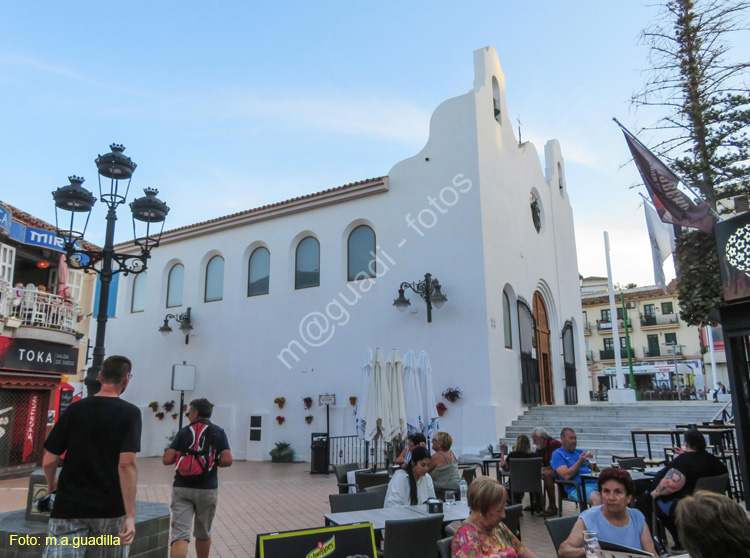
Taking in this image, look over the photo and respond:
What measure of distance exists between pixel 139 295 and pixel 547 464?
18.4 meters

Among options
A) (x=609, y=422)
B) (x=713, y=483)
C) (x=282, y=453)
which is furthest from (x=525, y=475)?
(x=282, y=453)

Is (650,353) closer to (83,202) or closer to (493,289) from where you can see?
(493,289)

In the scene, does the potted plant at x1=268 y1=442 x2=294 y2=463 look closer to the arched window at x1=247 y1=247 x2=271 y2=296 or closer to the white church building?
the white church building

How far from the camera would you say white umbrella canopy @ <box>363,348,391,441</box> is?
10492 millimetres

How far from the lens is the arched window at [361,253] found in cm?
1692

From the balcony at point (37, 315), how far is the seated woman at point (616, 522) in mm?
13735

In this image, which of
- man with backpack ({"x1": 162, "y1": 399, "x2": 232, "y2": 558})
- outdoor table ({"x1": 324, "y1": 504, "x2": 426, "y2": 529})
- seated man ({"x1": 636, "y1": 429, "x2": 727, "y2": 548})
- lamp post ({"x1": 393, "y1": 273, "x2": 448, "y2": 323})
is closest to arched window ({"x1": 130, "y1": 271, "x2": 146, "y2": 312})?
lamp post ({"x1": 393, "y1": 273, "x2": 448, "y2": 323})

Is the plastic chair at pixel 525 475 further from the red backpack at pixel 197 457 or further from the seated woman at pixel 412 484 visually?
the red backpack at pixel 197 457

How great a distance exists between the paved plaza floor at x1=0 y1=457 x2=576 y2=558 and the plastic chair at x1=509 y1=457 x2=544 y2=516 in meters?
0.47

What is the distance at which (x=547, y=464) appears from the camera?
8477mm

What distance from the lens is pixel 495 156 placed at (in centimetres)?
1688

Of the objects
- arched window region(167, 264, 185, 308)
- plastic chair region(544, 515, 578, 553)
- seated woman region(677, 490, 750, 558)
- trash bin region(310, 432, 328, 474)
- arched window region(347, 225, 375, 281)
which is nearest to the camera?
seated woman region(677, 490, 750, 558)

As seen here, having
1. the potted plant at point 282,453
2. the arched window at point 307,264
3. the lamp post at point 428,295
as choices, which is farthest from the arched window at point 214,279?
the lamp post at point 428,295

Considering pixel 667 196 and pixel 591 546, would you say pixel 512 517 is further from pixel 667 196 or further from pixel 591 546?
pixel 667 196
